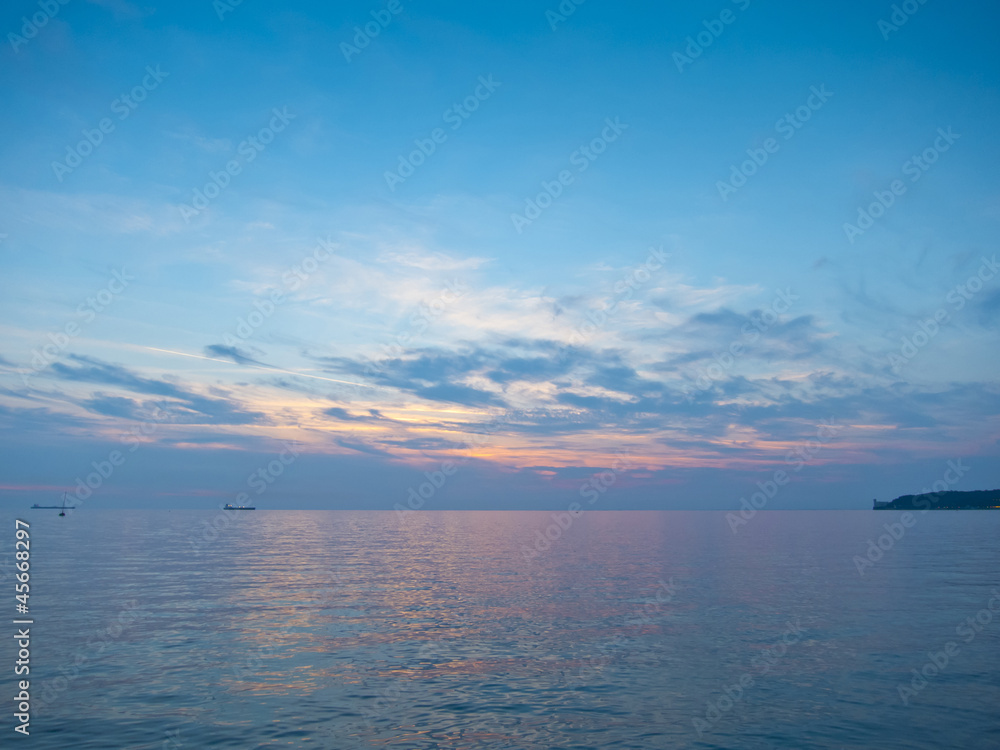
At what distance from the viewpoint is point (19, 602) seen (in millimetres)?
40906

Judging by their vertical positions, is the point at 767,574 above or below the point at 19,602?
below

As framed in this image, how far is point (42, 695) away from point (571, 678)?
2002 cm

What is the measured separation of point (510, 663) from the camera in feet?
92.4

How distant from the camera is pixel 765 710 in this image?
22.6 m

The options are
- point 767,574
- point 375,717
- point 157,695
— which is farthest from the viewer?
point 767,574

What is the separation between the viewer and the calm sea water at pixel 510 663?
66.8 ft

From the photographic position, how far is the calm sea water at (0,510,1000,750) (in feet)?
66.8

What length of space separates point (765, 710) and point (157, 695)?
22047 millimetres

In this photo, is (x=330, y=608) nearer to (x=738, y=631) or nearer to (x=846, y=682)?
(x=738, y=631)

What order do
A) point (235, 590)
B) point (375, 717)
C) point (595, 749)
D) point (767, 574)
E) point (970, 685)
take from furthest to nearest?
point (767, 574)
point (235, 590)
point (970, 685)
point (375, 717)
point (595, 749)

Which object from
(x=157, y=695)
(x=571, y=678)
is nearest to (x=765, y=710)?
(x=571, y=678)

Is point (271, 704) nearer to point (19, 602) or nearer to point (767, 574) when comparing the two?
point (19, 602)

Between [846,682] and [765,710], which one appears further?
[846,682]

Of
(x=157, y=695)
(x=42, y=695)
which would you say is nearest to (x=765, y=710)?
(x=157, y=695)
